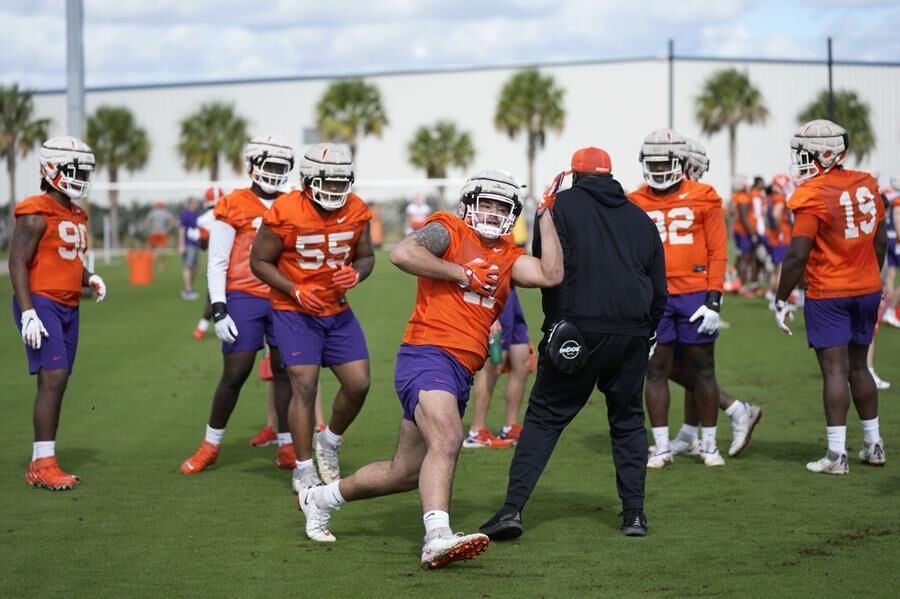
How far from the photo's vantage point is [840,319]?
26.4 ft

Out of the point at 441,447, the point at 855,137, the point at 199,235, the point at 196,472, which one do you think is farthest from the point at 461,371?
the point at 855,137

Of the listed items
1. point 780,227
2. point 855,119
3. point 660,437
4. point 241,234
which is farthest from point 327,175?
point 855,119

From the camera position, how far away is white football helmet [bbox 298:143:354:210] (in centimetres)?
721

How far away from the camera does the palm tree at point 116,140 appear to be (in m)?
67.1

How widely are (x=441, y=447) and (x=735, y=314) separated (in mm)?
14778

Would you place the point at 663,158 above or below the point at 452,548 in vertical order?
above

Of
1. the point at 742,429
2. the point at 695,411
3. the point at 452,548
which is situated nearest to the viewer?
the point at 452,548

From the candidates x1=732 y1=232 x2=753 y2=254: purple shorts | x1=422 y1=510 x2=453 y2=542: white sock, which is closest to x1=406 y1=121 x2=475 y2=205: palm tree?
x1=732 y1=232 x2=753 y2=254: purple shorts

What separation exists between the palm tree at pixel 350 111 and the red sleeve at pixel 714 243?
57757 millimetres

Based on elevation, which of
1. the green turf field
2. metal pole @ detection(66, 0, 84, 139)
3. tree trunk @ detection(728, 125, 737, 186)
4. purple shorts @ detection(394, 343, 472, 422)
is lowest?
the green turf field

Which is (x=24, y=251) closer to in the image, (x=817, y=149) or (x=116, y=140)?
(x=817, y=149)

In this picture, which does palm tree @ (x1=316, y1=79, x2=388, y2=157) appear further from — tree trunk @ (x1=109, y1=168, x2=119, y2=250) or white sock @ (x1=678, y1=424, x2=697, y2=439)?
white sock @ (x1=678, y1=424, x2=697, y2=439)

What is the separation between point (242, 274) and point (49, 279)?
4.05ft

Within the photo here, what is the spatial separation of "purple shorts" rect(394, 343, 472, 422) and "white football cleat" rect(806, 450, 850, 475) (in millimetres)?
3121
